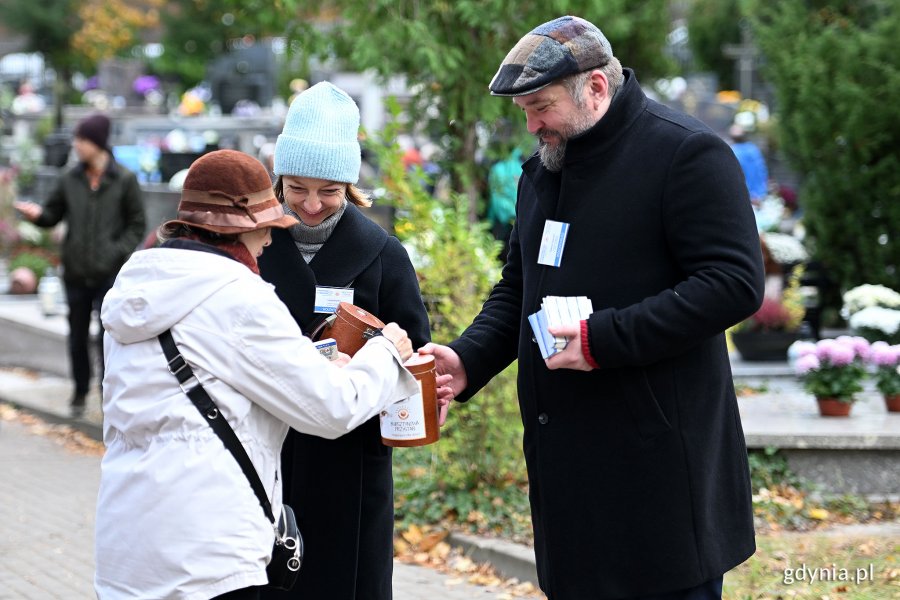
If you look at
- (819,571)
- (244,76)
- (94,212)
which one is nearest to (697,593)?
(819,571)

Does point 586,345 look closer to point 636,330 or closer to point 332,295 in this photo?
point 636,330

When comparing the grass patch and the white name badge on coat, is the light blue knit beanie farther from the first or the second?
the grass patch

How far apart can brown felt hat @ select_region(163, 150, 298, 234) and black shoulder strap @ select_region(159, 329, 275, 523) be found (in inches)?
10.8

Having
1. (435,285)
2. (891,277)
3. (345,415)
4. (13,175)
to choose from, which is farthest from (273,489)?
(13,175)

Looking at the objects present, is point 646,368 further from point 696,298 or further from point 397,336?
point 397,336

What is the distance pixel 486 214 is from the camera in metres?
8.84

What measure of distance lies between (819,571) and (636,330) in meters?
2.73

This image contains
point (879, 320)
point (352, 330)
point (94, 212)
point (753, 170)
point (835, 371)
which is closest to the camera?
point (352, 330)

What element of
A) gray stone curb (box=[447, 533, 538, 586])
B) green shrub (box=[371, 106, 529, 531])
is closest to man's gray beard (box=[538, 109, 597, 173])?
gray stone curb (box=[447, 533, 538, 586])

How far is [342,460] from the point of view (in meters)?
3.45

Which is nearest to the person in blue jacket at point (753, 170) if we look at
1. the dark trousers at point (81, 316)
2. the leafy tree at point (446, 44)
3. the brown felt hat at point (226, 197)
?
the leafy tree at point (446, 44)

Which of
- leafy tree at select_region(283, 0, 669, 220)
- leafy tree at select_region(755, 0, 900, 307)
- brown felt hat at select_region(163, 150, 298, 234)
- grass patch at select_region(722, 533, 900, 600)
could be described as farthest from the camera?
leafy tree at select_region(755, 0, 900, 307)

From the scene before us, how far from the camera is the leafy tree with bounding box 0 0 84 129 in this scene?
31.9 meters

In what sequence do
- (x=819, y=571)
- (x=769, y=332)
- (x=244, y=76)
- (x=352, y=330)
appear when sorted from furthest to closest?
1. (x=244, y=76)
2. (x=769, y=332)
3. (x=819, y=571)
4. (x=352, y=330)
